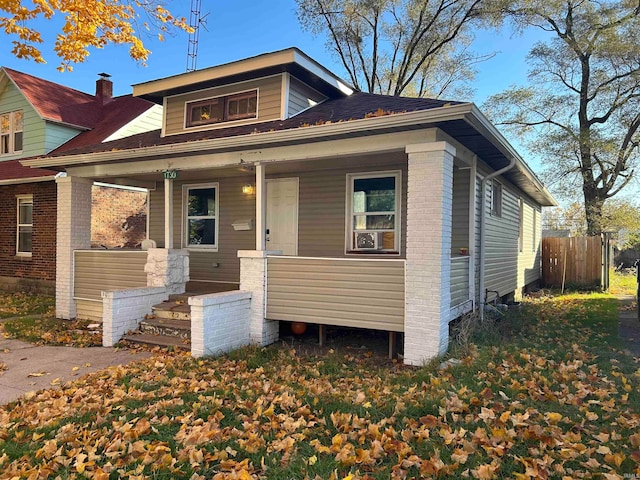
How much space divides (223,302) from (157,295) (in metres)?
2.20

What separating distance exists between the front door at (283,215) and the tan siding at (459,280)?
11.1ft

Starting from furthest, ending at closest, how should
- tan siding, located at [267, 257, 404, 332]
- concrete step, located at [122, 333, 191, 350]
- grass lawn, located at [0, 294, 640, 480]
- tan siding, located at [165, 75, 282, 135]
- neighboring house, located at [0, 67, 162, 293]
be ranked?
neighboring house, located at [0, 67, 162, 293] < tan siding, located at [165, 75, 282, 135] < concrete step, located at [122, 333, 191, 350] < tan siding, located at [267, 257, 404, 332] < grass lawn, located at [0, 294, 640, 480]

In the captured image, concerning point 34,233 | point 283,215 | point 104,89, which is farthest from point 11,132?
point 283,215

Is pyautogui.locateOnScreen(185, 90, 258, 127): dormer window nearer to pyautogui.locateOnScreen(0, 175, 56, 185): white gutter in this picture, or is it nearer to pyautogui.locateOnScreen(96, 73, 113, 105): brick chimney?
pyautogui.locateOnScreen(0, 175, 56, 185): white gutter

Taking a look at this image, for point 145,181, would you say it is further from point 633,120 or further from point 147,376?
point 633,120

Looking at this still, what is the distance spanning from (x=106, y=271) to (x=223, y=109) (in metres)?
4.05

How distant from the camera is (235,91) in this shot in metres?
8.86

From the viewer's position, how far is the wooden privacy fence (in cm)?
1460

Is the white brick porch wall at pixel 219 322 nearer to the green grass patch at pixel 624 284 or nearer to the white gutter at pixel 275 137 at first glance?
the white gutter at pixel 275 137

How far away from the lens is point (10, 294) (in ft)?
42.1

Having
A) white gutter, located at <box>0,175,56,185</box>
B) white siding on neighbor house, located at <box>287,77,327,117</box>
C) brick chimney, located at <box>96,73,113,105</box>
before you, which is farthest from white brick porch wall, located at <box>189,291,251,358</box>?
brick chimney, located at <box>96,73,113,105</box>

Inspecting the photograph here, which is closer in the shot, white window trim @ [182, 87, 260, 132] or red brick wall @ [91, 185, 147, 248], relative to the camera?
white window trim @ [182, 87, 260, 132]

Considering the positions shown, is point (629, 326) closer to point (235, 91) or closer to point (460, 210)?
point (460, 210)

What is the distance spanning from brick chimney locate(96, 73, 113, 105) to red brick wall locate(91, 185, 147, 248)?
3868 millimetres
